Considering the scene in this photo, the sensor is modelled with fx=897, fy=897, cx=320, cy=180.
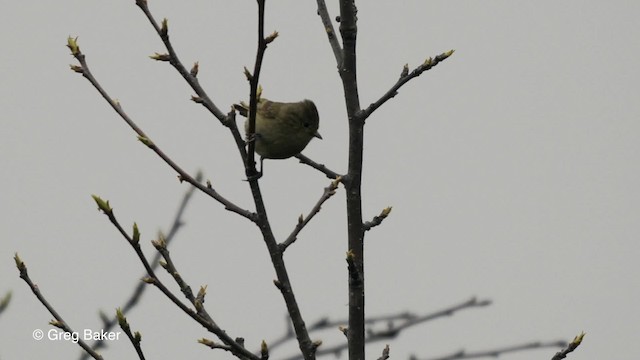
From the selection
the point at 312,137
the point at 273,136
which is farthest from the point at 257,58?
the point at 312,137

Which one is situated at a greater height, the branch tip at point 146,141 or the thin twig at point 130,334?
the branch tip at point 146,141

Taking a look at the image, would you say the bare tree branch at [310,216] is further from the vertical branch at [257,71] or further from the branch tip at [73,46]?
the branch tip at [73,46]

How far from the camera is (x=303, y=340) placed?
3.50 meters

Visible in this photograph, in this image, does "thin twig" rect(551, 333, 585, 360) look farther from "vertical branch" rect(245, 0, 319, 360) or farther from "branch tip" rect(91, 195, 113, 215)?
"branch tip" rect(91, 195, 113, 215)

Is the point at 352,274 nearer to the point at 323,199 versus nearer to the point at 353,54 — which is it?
the point at 323,199

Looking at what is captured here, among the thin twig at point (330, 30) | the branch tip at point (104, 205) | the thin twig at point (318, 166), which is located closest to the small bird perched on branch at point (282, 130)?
the thin twig at point (318, 166)

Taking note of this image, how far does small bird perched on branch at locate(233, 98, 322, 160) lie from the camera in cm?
502

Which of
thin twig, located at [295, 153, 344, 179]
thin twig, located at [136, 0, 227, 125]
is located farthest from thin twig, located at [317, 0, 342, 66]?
thin twig, located at [136, 0, 227, 125]

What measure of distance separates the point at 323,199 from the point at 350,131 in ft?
1.34

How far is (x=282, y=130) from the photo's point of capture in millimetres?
5066

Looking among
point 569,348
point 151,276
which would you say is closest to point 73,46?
point 151,276

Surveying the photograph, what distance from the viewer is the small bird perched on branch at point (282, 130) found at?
5.02 meters

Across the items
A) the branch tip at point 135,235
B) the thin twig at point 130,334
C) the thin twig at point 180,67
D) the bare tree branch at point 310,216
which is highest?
the thin twig at point 180,67

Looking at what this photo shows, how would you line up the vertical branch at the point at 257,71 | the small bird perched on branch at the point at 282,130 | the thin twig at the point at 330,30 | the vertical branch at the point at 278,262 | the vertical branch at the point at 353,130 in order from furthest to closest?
1. the small bird perched on branch at the point at 282,130
2. the thin twig at the point at 330,30
3. the vertical branch at the point at 353,130
4. the vertical branch at the point at 278,262
5. the vertical branch at the point at 257,71
